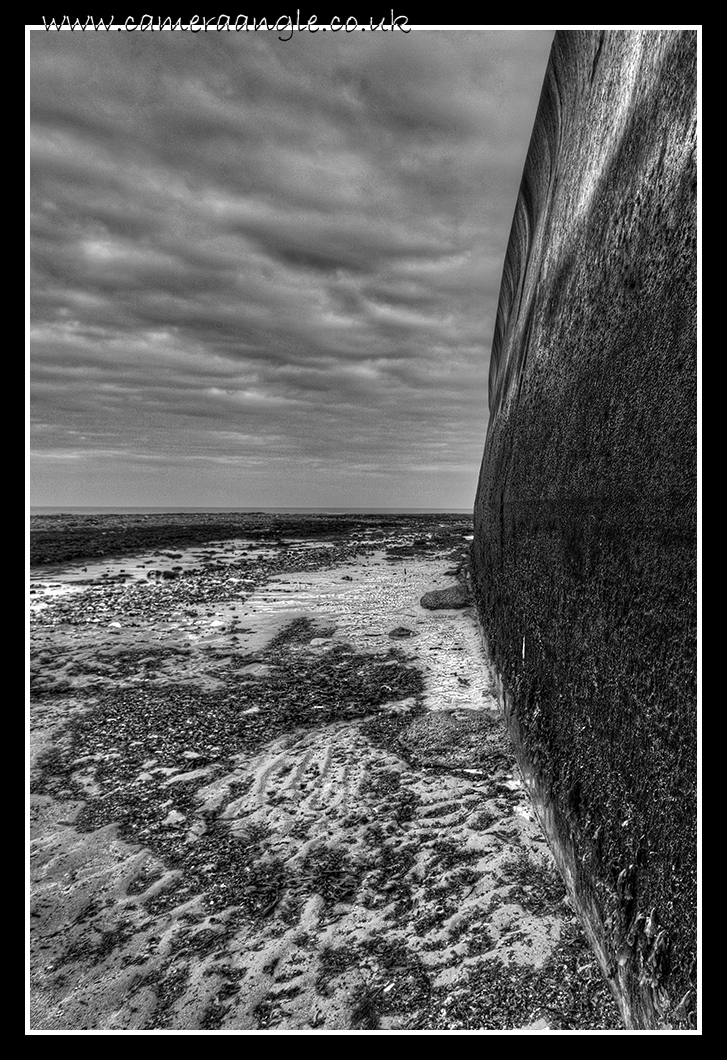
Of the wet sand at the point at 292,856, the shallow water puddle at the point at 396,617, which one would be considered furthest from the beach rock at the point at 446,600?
the wet sand at the point at 292,856

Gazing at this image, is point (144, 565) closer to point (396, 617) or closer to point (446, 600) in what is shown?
point (396, 617)

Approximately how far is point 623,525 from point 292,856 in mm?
2971

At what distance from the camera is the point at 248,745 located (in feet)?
17.7

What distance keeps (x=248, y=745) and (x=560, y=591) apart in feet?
11.7

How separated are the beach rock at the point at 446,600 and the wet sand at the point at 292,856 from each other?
347 centimetres

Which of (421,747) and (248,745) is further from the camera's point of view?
(248,745)

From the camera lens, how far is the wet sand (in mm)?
2576

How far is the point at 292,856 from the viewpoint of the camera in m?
3.64

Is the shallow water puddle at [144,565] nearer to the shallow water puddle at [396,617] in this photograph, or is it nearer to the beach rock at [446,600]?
the shallow water puddle at [396,617]

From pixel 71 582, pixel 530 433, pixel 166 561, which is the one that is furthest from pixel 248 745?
pixel 166 561

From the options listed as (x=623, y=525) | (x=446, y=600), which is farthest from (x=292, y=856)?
(x=446, y=600)

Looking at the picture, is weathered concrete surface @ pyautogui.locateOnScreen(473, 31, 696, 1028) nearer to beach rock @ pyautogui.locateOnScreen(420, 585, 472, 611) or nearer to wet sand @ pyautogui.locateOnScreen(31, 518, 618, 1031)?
wet sand @ pyautogui.locateOnScreen(31, 518, 618, 1031)
